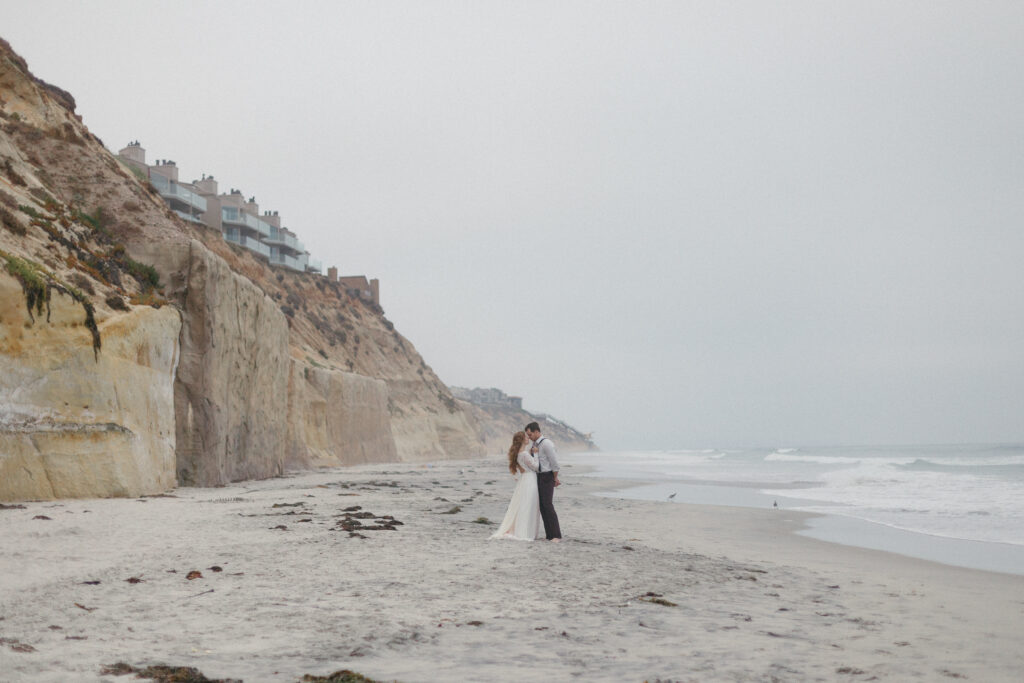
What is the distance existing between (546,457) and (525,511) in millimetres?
780

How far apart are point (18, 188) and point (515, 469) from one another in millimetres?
13433

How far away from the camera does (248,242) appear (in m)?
60.6

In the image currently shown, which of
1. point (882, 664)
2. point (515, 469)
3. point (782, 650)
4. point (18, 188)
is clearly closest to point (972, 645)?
point (882, 664)

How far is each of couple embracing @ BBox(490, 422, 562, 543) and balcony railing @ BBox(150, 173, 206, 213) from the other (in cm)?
→ 4808

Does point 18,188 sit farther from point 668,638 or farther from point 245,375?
point 668,638

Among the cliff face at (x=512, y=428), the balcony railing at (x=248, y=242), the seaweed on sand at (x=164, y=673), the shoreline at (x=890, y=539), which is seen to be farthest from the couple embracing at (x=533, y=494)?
the cliff face at (x=512, y=428)

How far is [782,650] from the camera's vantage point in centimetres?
550

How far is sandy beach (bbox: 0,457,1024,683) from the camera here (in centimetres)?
496

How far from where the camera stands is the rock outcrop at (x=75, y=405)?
1147 cm

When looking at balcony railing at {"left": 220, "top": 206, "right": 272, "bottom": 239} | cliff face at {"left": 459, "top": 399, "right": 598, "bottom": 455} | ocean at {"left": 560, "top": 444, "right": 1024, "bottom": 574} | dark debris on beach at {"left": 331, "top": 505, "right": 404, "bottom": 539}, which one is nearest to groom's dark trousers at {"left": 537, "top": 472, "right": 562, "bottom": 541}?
dark debris on beach at {"left": 331, "top": 505, "right": 404, "bottom": 539}

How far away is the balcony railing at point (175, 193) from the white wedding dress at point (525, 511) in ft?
158

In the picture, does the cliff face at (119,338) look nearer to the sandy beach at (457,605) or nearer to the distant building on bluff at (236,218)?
the sandy beach at (457,605)

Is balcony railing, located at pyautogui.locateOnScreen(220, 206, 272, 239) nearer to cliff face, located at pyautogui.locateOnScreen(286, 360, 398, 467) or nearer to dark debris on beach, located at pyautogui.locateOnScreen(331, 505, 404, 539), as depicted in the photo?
cliff face, located at pyautogui.locateOnScreen(286, 360, 398, 467)

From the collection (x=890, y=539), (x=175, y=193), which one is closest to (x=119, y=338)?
(x=890, y=539)
